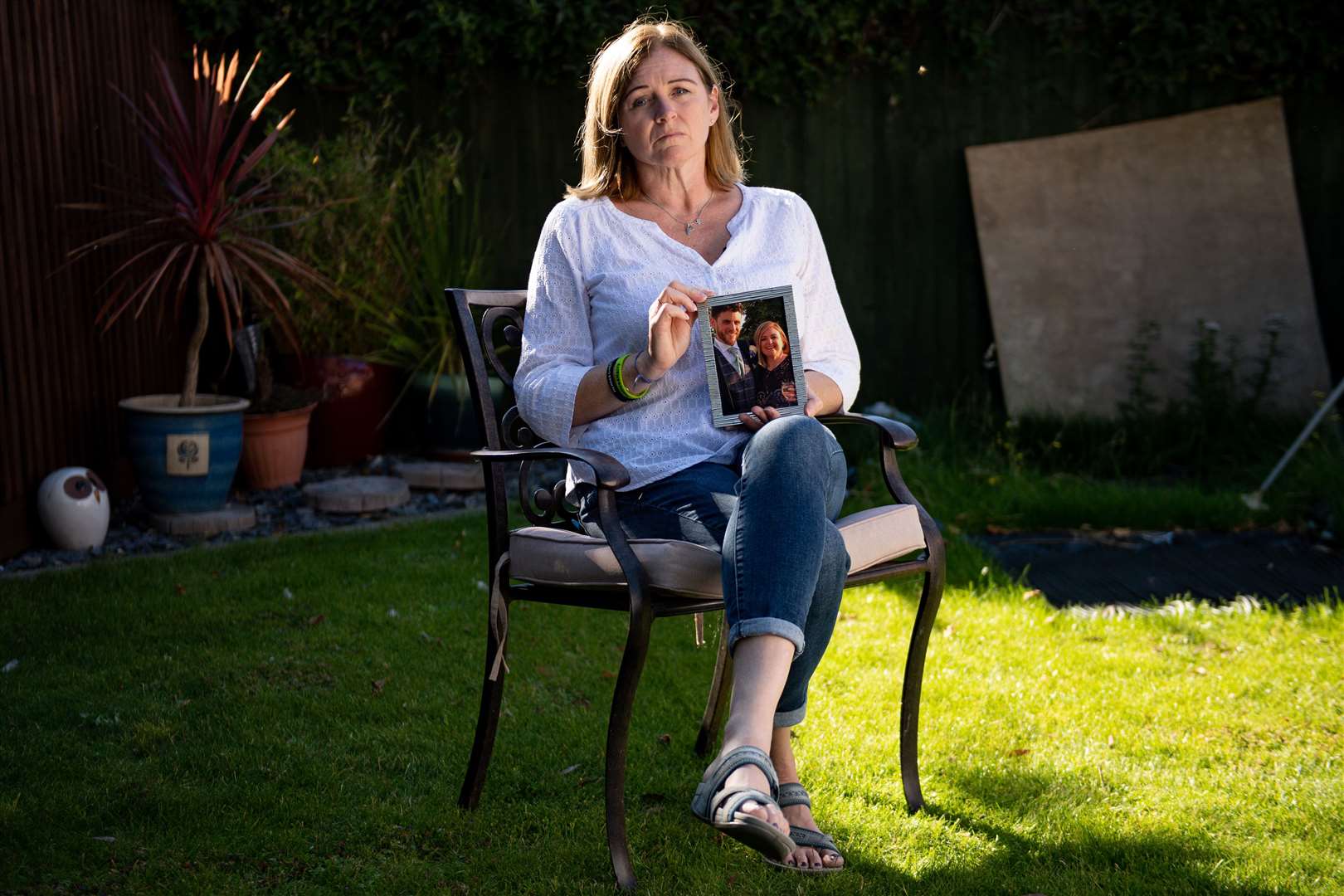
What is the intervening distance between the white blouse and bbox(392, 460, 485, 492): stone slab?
2.70m

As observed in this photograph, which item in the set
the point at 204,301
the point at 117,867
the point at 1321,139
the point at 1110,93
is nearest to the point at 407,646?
the point at 117,867

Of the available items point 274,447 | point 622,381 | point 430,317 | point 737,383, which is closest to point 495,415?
point 622,381

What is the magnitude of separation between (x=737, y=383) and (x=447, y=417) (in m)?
3.38

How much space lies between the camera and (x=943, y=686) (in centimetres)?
297

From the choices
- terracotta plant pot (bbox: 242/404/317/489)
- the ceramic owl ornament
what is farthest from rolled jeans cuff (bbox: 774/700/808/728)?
terracotta plant pot (bbox: 242/404/317/489)

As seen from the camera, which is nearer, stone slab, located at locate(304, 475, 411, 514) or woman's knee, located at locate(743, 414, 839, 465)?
woman's knee, located at locate(743, 414, 839, 465)

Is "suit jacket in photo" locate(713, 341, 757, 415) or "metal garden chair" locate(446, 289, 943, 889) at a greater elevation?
"suit jacket in photo" locate(713, 341, 757, 415)

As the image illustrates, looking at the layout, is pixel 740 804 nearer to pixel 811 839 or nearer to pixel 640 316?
pixel 811 839

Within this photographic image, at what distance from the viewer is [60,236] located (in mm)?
4402

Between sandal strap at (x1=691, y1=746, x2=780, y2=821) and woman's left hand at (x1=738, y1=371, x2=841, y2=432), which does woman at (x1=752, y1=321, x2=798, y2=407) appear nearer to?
woman's left hand at (x1=738, y1=371, x2=841, y2=432)

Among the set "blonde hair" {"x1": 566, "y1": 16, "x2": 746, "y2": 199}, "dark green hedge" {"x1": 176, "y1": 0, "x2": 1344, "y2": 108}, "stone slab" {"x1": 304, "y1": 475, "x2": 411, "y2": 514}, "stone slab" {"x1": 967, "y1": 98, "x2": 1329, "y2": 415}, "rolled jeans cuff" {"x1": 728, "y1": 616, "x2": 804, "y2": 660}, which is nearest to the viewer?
"rolled jeans cuff" {"x1": 728, "y1": 616, "x2": 804, "y2": 660}

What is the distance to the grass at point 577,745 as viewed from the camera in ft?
6.91

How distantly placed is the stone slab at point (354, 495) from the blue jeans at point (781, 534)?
2.69 m

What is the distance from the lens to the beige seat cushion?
2.05m
